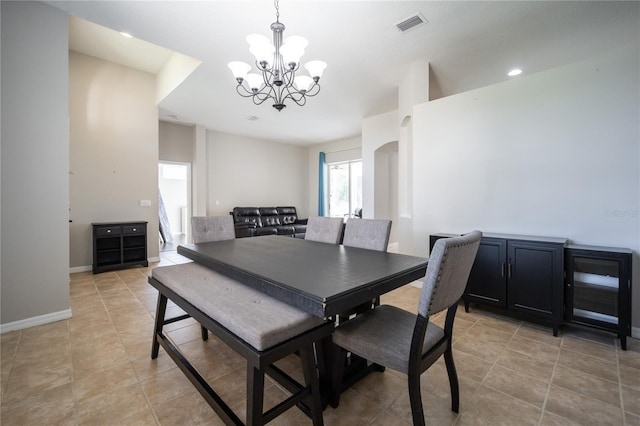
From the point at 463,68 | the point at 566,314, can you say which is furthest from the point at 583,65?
the point at 566,314

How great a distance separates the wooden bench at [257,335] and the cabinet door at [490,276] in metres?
2.01

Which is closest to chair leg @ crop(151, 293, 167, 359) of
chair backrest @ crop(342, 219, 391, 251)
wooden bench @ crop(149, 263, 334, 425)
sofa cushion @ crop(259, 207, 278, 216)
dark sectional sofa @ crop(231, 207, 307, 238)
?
wooden bench @ crop(149, 263, 334, 425)

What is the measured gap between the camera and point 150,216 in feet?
16.5

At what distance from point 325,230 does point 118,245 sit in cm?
401

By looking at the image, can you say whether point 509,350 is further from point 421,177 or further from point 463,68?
point 463,68

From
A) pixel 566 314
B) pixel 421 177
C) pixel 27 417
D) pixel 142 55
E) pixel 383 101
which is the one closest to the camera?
pixel 27 417

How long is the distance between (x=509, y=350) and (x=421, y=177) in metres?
2.15

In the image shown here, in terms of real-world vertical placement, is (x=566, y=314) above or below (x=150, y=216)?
below

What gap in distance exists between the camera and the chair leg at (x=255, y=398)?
1068 millimetres

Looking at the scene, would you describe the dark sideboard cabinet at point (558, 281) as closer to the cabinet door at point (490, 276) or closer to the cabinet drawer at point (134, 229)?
the cabinet door at point (490, 276)

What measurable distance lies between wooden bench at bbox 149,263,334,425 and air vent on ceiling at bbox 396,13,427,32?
2.85 meters

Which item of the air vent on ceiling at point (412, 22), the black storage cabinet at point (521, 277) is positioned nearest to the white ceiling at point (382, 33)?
the air vent on ceiling at point (412, 22)

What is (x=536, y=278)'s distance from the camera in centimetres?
241

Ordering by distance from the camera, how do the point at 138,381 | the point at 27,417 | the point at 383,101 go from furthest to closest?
1. the point at 383,101
2. the point at 138,381
3. the point at 27,417
